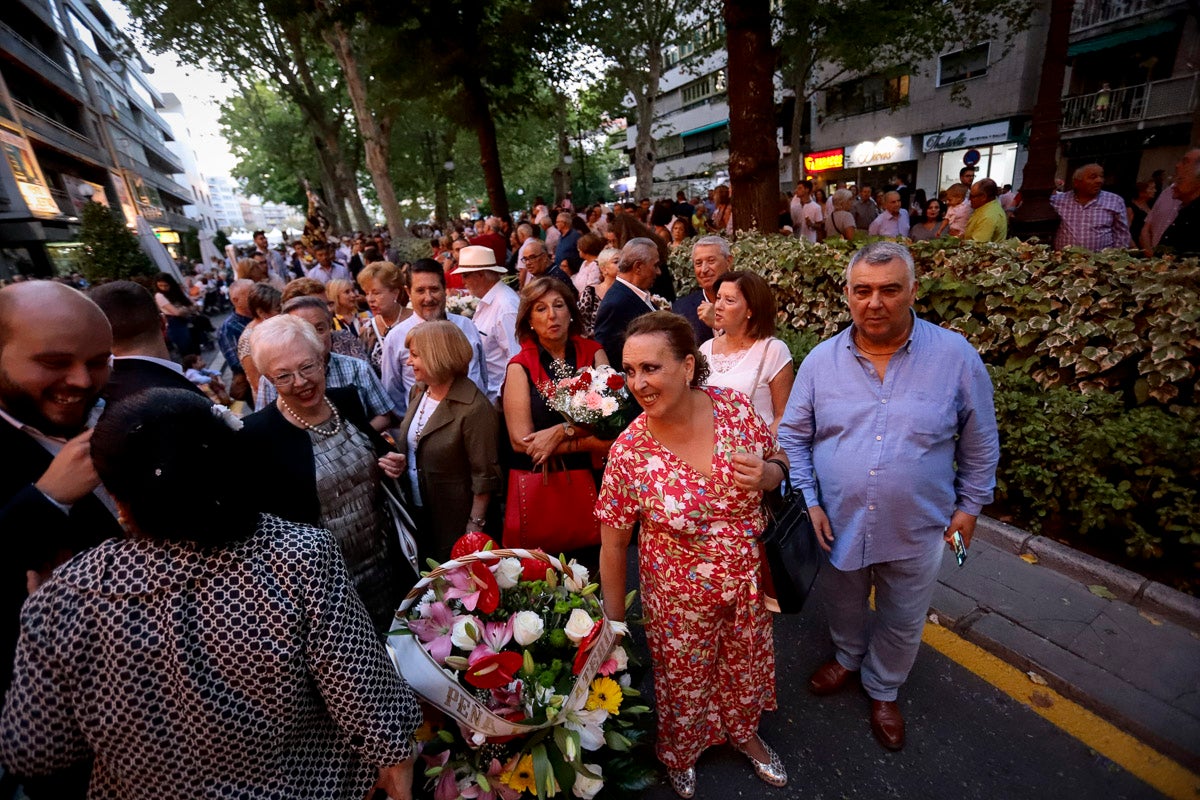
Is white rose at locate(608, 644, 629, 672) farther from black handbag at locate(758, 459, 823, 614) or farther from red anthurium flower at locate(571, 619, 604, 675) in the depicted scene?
black handbag at locate(758, 459, 823, 614)

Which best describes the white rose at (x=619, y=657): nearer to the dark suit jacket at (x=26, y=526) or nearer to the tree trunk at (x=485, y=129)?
the dark suit jacket at (x=26, y=526)

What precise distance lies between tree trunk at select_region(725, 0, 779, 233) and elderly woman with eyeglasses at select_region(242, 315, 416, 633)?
6791 mm

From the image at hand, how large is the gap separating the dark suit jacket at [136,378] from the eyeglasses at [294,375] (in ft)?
1.47

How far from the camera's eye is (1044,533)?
3576mm

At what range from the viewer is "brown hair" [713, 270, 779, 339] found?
3.27 m

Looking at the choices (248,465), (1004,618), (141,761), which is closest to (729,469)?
(248,465)

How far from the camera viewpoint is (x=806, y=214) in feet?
37.6

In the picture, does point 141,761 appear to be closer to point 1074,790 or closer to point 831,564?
point 831,564

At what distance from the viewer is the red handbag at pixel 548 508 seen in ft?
9.76

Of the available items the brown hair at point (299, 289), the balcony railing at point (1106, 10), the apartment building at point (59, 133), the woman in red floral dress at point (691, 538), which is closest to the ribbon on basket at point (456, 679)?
the woman in red floral dress at point (691, 538)

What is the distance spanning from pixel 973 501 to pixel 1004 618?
3.83 feet

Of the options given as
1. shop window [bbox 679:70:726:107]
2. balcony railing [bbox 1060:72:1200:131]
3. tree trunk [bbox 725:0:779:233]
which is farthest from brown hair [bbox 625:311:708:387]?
shop window [bbox 679:70:726:107]

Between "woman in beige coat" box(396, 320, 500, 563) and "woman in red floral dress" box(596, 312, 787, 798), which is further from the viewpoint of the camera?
"woman in beige coat" box(396, 320, 500, 563)

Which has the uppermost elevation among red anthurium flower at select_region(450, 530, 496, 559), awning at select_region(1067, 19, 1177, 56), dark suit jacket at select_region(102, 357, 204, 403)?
awning at select_region(1067, 19, 1177, 56)
